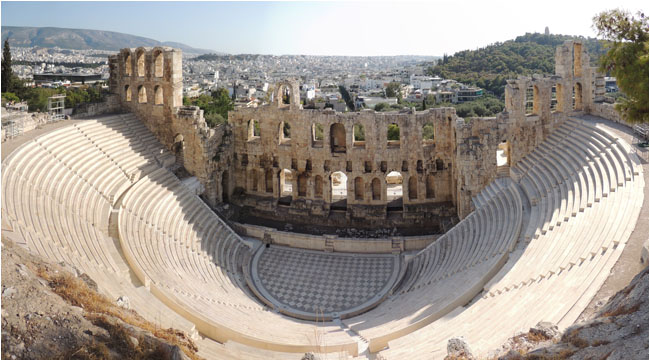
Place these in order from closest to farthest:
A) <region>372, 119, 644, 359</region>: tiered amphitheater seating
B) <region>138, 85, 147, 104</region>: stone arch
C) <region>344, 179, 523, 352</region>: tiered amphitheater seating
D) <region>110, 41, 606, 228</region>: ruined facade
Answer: <region>372, 119, 644, 359</region>: tiered amphitheater seating, <region>344, 179, 523, 352</region>: tiered amphitheater seating, <region>110, 41, 606, 228</region>: ruined facade, <region>138, 85, 147, 104</region>: stone arch

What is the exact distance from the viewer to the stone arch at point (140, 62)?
103ft

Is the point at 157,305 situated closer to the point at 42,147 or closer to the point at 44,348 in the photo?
the point at 44,348

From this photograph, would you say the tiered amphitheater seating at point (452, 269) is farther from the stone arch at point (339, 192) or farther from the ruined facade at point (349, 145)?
the stone arch at point (339, 192)

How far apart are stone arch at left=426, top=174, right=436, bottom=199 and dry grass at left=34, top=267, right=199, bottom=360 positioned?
18.9m

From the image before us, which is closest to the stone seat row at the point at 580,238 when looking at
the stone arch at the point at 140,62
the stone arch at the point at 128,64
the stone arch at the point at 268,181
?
the stone arch at the point at 268,181

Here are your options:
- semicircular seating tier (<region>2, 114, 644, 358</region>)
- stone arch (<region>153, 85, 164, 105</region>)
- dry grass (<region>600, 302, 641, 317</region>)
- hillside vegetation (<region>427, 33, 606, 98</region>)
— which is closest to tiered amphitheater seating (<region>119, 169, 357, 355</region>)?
semicircular seating tier (<region>2, 114, 644, 358</region>)

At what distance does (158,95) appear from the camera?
31.5m

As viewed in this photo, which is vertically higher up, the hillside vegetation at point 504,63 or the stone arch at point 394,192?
the hillside vegetation at point 504,63

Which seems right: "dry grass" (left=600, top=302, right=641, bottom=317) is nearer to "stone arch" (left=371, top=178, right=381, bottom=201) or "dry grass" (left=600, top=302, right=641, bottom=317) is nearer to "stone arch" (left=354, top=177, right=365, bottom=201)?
"stone arch" (left=371, top=178, right=381, bottom=201)

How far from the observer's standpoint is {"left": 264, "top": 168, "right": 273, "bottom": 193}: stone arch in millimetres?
31220

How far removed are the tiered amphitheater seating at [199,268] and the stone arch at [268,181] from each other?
510 centimetres

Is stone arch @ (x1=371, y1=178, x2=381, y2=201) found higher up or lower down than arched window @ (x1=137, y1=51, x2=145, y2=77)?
lower down

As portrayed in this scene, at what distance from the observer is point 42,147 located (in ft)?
74.0

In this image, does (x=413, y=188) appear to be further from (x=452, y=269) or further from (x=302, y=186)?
(x=452, y=269)
